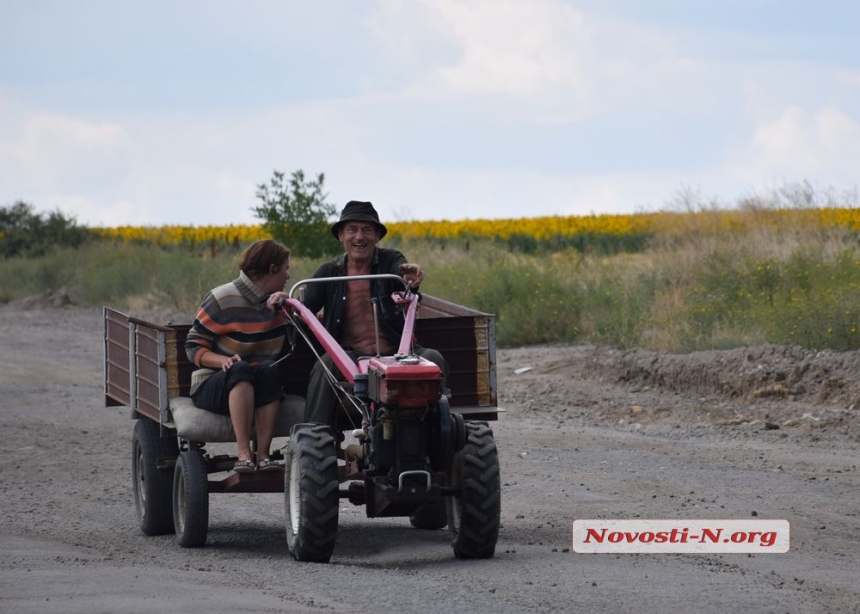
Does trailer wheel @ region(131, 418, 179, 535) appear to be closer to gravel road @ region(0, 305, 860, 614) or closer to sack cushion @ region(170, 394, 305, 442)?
gravel road @ region(0, 305, 860, 614)

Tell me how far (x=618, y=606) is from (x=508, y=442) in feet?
26.3

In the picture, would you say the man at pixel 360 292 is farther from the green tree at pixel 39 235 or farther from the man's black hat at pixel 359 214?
the green tree at pixel 39 235

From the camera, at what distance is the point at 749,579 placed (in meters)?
7.68

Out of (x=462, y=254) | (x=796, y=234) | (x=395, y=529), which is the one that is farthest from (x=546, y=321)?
(x=395, y=529)

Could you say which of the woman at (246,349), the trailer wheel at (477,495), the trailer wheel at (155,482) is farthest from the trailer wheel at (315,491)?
the trailer wheel at (155,482)

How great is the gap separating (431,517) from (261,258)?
2.17 metres

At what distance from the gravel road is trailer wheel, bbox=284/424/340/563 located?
0.17 metres

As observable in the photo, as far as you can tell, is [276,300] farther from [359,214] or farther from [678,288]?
[678,288]

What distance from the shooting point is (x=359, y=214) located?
9.30 m

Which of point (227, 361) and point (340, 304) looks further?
point (340, 304)

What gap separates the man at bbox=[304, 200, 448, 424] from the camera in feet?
30.1

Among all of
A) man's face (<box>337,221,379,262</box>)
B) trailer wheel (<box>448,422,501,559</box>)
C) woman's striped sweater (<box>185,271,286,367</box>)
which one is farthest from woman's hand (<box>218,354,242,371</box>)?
trailer wheel (<box>448,422,501,559</box>)

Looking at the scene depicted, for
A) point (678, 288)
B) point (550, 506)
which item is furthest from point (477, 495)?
point (678, 288)

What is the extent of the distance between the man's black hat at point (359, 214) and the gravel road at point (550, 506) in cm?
204
